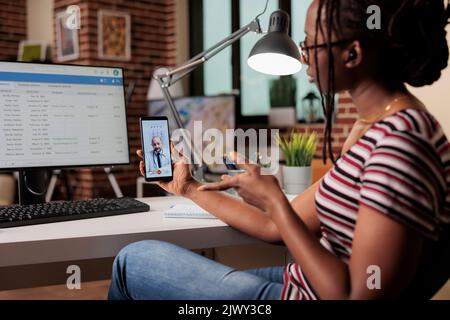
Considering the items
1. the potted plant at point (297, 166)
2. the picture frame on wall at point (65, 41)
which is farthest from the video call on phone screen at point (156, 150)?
the picture frame on wall at point (65, 41)

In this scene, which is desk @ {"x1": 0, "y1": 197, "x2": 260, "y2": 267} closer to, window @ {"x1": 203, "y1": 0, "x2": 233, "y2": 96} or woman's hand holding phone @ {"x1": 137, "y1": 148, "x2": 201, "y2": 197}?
woman's hand holding phone @ {"x1": 137, "y1": 148, "x2": 201, "y2": 197}

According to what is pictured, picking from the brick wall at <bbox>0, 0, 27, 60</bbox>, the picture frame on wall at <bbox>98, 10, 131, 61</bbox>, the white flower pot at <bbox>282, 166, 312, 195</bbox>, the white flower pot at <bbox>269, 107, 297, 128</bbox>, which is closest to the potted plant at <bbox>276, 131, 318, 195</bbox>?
the white flower pot at <bbox>282, 166, 312, 195</bbox>

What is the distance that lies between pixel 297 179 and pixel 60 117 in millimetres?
766

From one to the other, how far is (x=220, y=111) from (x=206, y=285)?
9.89 ft

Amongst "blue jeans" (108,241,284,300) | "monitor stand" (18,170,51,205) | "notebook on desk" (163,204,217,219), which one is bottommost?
"blue jeans" (108,241,284,300)

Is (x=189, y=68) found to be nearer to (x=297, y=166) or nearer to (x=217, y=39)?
(x=297, y=166)

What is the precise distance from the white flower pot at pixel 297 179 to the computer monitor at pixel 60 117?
528 mm

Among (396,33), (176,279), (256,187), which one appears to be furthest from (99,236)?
(396,33)

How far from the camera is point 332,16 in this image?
0.87 metres

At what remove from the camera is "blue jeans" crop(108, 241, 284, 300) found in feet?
3.04

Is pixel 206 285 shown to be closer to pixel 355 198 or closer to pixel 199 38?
pixel 355 198

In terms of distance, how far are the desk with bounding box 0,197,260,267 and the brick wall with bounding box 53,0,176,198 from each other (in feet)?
10.5
